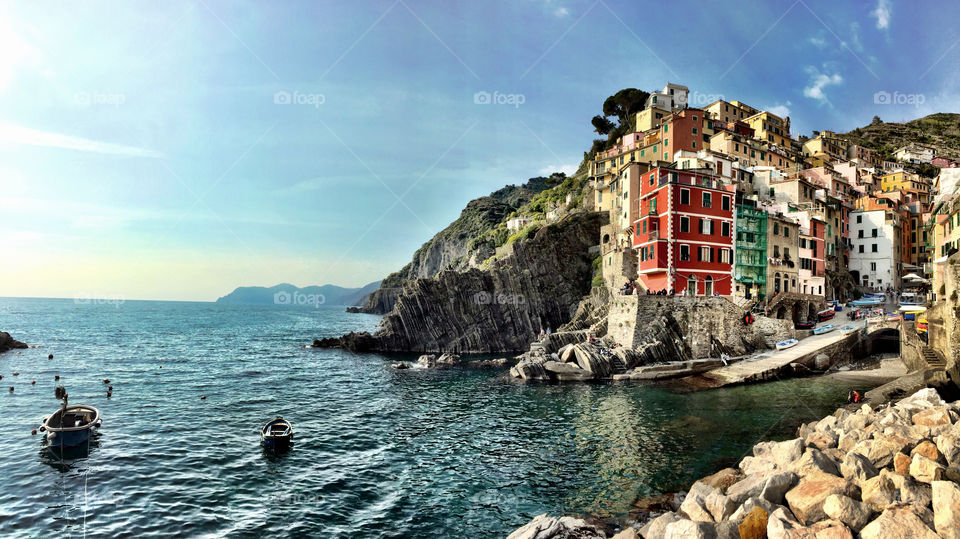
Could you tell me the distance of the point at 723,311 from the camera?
158ft

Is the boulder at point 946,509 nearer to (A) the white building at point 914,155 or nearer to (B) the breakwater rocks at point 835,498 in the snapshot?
(B) the breakwater rocks at point 835,498

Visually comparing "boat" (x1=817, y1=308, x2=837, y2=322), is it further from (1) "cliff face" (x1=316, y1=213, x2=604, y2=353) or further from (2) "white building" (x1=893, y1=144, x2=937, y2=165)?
(2) "white building" (x1=893, y1=144, x2=937, y2=165)

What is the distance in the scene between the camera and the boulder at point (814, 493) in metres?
11.8

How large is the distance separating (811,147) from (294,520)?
126236 mm

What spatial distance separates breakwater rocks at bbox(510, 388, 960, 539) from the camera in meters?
10.2

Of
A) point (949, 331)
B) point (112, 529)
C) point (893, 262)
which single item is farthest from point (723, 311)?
point (112, 529)

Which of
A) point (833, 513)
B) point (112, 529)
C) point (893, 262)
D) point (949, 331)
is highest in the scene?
point (893, 262)

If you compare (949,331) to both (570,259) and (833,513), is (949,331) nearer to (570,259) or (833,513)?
(833,513)

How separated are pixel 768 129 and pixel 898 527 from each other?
104m

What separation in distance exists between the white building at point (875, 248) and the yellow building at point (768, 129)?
1062 inches

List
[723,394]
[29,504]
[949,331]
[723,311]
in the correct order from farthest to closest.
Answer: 1. [723,311]
2. [723,394]
3. [949,331]
4. [29,504]

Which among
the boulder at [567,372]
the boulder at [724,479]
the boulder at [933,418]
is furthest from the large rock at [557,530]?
the boulder at [567,372]

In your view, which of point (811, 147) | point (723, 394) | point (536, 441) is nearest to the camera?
point (536, 441)

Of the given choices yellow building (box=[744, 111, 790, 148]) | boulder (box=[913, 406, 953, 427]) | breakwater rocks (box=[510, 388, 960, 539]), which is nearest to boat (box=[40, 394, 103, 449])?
breakwater rocks (box=[510, 388, 960, 539])
